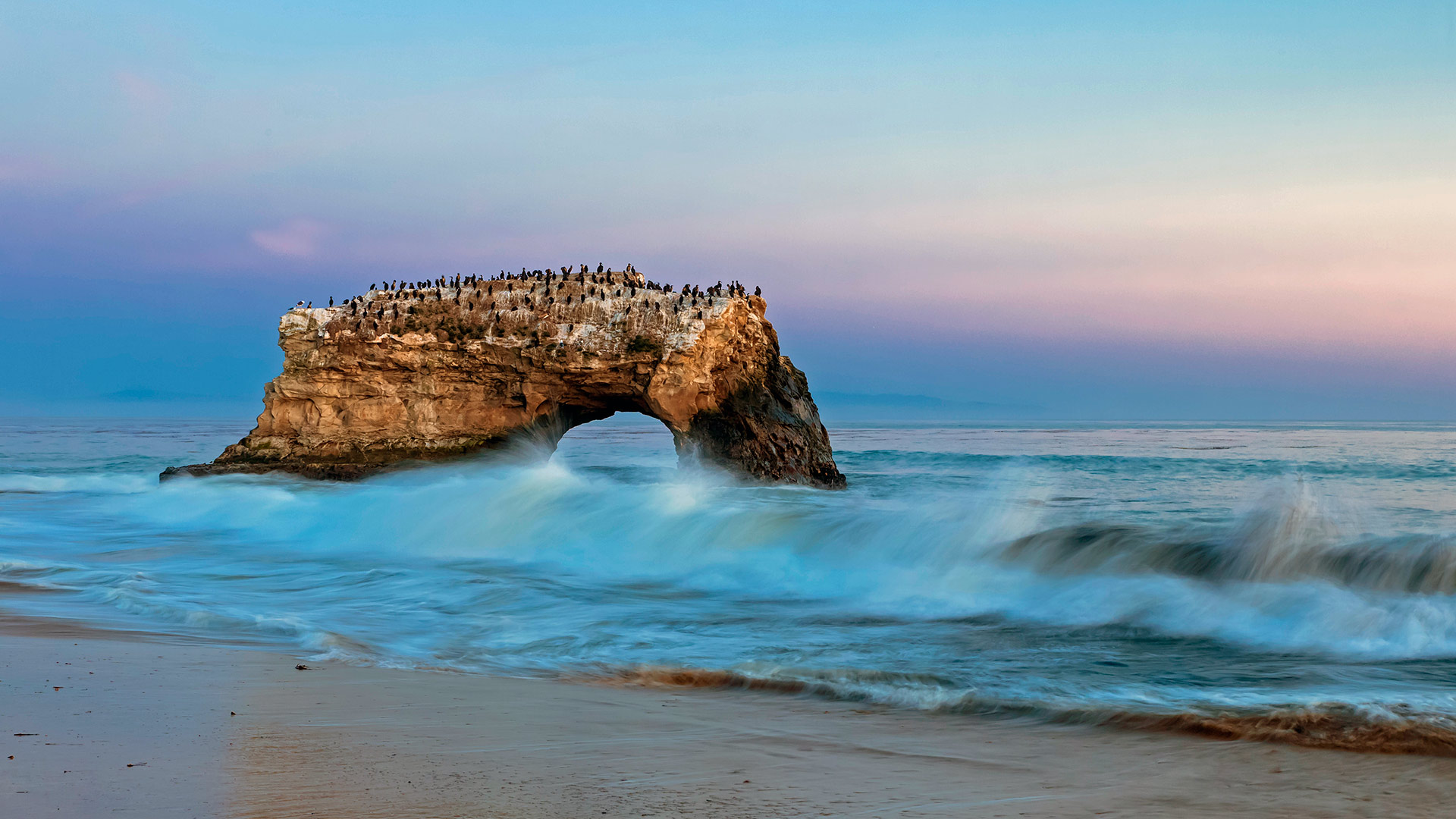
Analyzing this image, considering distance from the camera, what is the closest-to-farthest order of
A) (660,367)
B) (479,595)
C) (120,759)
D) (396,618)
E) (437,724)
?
(120,759)
(437,724)
(396,618)
(479,595)
(660,367)

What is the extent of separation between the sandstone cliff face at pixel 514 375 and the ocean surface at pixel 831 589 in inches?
77.1

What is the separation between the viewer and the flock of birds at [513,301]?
20.7 meters

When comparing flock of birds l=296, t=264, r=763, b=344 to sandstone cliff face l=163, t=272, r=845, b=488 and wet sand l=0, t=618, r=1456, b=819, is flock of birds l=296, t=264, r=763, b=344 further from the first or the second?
wet sand l=0, t=618, r=1456, b=819

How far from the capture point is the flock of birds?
20688 mm

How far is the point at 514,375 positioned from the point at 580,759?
17.3m

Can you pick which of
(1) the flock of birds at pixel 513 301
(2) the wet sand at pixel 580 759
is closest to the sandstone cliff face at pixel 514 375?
(1) the flock of birds at pixel 513 301

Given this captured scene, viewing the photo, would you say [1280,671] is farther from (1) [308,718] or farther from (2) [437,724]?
(1) [308,718]

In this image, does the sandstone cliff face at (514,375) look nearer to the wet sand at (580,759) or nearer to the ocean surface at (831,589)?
the ocean surface at (831,589)

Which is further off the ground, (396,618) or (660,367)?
(660,367)

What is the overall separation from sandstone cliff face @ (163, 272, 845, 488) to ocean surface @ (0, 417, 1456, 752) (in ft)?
6.42

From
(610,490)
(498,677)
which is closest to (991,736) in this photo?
(498,677)

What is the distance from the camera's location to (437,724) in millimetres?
4887

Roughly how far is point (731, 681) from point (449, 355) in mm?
15913

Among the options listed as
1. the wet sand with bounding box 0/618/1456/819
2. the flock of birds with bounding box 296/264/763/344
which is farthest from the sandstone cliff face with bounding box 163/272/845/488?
the wet sand with bounding box 0/618/1456/819
